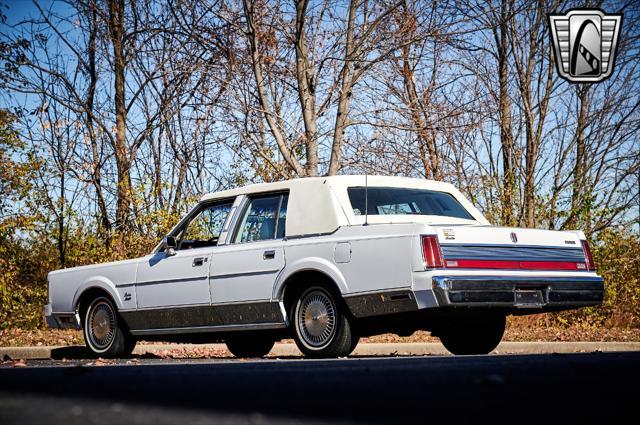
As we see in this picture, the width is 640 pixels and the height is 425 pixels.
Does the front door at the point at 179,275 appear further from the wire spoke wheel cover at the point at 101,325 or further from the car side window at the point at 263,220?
the wire spoke wheel cover at the point at 101,325

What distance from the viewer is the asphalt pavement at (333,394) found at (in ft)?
14.8

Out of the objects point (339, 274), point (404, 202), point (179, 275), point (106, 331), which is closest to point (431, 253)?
point (339, 274)

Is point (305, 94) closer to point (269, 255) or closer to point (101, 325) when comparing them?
point (101, 325)

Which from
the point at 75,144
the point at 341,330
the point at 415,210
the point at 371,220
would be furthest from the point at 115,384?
the point at 75,144

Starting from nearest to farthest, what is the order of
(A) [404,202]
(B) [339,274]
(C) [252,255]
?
(B) [339,274] < (C) [252,255] < (A) [404,202]

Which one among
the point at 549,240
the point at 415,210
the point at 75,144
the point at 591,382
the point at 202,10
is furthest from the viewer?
the point at 75,144

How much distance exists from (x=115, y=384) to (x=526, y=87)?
1658 centimetres

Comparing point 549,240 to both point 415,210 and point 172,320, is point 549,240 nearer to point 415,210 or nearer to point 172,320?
point 415,210

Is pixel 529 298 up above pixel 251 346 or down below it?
above

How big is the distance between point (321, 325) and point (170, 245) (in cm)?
242

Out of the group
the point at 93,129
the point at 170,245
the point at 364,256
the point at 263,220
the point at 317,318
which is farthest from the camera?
the point at 93,129

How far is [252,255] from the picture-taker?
10.4m

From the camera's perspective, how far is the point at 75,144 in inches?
822

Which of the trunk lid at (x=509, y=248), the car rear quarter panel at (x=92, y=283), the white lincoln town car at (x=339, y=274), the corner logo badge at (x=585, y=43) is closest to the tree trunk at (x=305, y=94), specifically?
the corner logo badge at (x=585, y=43)
